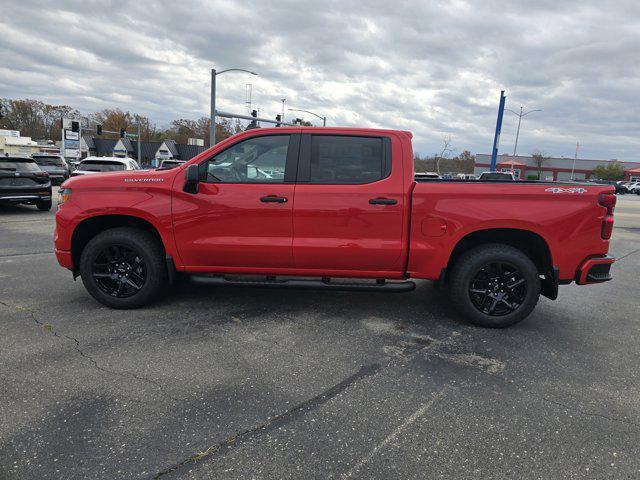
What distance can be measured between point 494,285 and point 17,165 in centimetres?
1249

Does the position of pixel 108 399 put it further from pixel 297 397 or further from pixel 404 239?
pixel 404 239

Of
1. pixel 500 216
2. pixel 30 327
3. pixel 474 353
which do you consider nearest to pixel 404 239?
pixel 500 216

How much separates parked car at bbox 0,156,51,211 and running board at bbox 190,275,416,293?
1008 centimetres

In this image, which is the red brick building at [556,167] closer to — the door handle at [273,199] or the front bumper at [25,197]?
the front bumper at [25,197]

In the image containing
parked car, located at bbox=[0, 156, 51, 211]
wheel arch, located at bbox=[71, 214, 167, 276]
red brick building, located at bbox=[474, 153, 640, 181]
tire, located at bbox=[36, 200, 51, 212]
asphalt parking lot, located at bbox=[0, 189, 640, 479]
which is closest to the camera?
asphalt parking lot, located at bbox=[0, 189, 640, 479]

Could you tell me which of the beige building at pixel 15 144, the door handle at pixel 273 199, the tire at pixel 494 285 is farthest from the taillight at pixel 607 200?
the beige building at pixel 15 144

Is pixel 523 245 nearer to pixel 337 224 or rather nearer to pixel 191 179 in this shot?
pixel 337 224

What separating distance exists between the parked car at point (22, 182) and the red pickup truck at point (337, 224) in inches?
351

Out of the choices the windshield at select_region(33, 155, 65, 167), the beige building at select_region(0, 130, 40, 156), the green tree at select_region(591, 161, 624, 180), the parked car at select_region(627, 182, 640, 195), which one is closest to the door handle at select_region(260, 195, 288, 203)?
the windshield at select_region(33, 155, 65, 167)

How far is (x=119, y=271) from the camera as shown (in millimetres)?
4719

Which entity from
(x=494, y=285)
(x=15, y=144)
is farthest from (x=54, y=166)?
(x=15, y=144)

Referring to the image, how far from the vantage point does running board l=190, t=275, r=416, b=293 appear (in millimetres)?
4492

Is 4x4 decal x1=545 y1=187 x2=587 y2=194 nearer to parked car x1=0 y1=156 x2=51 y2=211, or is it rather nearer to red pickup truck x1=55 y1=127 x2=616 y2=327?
red pickup truck x1=55 y1=127 x2=616 y2=327

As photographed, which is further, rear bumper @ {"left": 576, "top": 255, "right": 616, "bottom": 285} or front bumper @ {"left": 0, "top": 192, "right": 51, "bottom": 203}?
front bumper @ {"left": 0, "top": 192, "right": 51, "bottom": 203}
